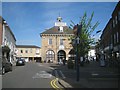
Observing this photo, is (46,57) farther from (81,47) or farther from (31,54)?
(31,54)

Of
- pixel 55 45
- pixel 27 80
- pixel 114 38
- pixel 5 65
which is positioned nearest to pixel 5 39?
pixel 114 38

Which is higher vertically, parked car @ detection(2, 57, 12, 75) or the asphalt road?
parked car @ detection(2, 57, 12, 75)

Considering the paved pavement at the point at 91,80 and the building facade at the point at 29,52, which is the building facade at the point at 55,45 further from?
the paved pavement at the point at 91,80

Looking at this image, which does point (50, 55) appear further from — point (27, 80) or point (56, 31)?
point (27, 80)

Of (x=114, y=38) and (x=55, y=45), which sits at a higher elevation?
(x=55, y=45)

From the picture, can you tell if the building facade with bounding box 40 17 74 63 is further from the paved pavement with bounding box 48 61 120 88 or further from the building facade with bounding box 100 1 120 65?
the paved pavement with bounding box 48 61 120 88

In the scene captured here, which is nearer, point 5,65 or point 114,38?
point 5,65

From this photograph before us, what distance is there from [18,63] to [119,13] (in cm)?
2319

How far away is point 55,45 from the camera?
235 ft

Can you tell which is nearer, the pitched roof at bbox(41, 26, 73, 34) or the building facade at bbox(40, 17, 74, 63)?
the building facade at bbox(40, 17, 74, 63)

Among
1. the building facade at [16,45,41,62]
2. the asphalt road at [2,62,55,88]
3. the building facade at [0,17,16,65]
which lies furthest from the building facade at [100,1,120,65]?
the building facade at [16,45,41,62]

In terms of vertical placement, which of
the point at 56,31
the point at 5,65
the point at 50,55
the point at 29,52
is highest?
the point at 56,31

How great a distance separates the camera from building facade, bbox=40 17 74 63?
7044 centimetres

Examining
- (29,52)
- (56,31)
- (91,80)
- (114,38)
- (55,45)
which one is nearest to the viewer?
(91,80)
